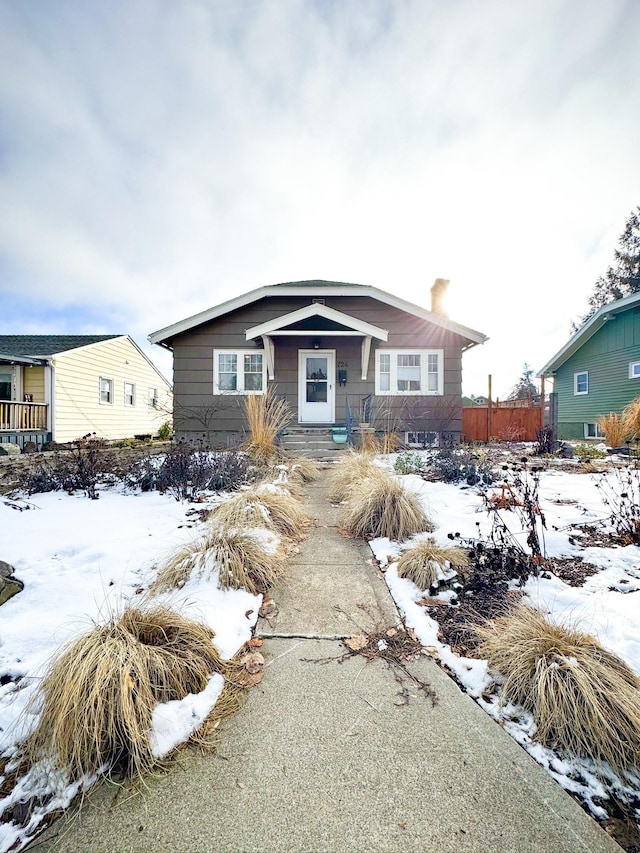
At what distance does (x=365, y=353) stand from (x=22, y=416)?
10442 millimetres

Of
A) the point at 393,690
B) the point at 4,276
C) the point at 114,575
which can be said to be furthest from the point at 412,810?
the point at 4,276

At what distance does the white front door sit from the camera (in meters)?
10.3

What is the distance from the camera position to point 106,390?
15344mm

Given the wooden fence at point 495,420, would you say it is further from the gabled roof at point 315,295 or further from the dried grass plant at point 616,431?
the gabled roof at point 315,295

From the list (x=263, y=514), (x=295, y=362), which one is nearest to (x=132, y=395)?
(x=295, y=362)

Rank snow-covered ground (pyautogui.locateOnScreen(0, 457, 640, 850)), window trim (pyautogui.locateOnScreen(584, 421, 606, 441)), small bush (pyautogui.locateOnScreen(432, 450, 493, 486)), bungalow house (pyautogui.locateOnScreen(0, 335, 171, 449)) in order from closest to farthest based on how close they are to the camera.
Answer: snow-covered ground (pyautogui.locateOnScreen(0, 457, 640, 850))
small bush (pyautogui.locateOnScreen(432, 450, 493, 486))
bungalow house (pyautogui.locateOnScreen(0, 335, 171, 449))
window trim (pyautogui.locateOnScreen(584, 421, 606, 441))

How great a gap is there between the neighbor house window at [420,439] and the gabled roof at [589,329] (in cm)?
835

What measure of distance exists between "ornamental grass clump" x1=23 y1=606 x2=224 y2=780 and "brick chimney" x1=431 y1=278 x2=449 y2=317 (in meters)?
11.8

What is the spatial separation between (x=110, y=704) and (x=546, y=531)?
3.39 m

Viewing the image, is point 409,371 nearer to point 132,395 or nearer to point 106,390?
point 106,390

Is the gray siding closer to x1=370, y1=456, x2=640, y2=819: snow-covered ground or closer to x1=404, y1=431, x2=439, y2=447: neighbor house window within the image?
x1=404, y1=431, x2=439, y2=447: neighbor house window

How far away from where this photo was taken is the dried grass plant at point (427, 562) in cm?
255

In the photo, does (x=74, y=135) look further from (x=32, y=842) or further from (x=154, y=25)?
(x=32, y=842)

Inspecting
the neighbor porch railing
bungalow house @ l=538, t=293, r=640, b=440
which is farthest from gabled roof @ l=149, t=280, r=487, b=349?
bungalow house @ l=538, t=293, r=640, b=440
